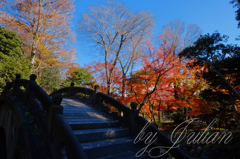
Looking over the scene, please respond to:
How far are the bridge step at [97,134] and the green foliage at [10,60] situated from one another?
30.6ft

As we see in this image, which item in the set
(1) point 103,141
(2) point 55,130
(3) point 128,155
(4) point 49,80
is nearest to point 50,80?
(4) point 49,80

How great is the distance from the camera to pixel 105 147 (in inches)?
153

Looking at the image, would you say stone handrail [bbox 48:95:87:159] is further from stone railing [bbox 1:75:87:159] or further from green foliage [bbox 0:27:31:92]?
green foliage [bbox 0:27:31:92]

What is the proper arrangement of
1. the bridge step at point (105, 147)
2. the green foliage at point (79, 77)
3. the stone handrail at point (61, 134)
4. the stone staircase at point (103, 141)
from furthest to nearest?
the green foliage at point (79, 77)
the stone staircase at point (103, 141)
the bridge step at point (105, 147)
the stone handrail at point (61, 134)

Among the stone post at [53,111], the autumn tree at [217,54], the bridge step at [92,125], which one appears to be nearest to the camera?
the stone post at [53,111]

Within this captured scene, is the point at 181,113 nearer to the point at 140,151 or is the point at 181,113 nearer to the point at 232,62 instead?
the point at 232,62

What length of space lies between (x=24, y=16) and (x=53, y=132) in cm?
1541

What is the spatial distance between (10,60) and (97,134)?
11.3 metres

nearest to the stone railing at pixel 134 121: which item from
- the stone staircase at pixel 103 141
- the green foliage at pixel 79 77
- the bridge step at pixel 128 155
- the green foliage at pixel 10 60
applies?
the stone staircase at pixel 103 141

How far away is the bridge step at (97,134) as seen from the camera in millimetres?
4053

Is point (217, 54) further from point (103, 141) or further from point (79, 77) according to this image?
point (79, 77)

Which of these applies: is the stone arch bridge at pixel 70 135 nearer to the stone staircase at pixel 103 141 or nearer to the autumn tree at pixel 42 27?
the stone staircase at pixel 103 141

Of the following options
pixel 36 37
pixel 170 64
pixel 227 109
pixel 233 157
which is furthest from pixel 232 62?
pixel 36 37

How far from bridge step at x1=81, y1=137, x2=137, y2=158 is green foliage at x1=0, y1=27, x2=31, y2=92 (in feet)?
32.1
